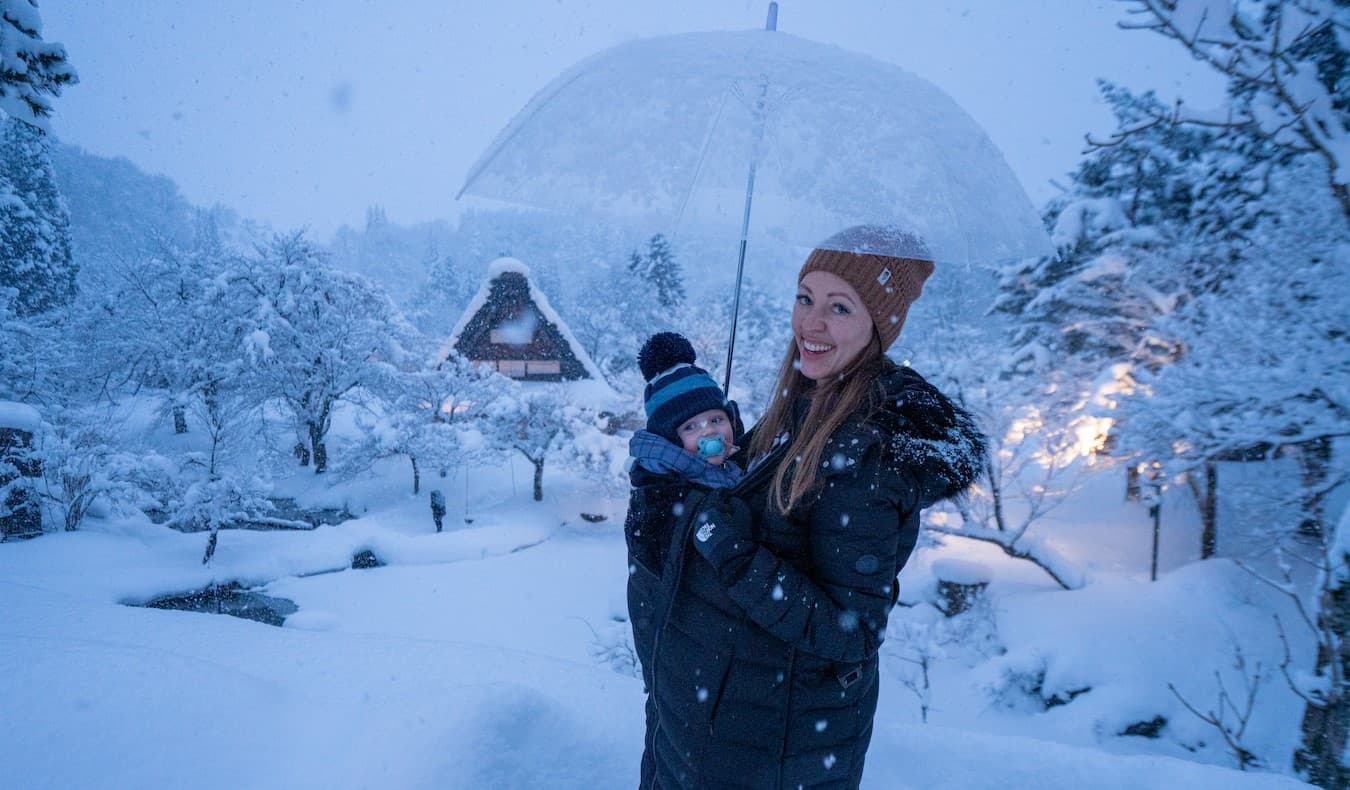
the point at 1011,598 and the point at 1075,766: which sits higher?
the point at 1075,766

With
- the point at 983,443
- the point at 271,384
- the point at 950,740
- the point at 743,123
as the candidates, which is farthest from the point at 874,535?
the point at 271,384

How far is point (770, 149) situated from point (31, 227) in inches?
962

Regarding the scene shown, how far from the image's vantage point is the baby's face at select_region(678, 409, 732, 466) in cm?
183

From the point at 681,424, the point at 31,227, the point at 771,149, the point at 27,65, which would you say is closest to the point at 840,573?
the point at 681,424

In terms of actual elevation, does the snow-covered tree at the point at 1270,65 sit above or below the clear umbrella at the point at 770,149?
above

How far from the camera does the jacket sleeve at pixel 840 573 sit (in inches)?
51.4

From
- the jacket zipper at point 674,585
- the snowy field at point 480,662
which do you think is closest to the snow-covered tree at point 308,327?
the snowy field at point 480,662

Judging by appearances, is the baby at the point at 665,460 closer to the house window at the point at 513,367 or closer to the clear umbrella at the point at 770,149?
the clear umbrella at the point at 770,149

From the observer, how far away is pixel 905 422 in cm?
137

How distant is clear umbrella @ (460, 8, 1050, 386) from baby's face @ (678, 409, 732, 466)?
2.00 feet

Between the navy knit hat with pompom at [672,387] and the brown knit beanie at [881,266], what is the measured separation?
1.71 feet

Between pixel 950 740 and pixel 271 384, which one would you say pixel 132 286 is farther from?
pixel 950 740

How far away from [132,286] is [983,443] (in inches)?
1029

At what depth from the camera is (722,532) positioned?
1.34 meters
